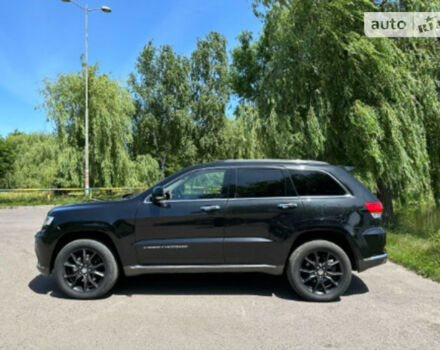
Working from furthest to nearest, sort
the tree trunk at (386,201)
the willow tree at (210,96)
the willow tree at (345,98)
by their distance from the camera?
the willow tree at (210,96)
the tree trunk at (386,201)
the willow tree at (345,98)

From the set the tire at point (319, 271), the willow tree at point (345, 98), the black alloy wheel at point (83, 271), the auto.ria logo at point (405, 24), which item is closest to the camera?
the tire at point (319, 271)

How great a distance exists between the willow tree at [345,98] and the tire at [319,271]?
4954 mm

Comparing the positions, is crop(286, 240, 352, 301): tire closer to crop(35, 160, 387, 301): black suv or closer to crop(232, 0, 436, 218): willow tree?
crop(35, 160, 387, 301): black suv

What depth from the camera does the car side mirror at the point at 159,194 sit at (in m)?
4.16

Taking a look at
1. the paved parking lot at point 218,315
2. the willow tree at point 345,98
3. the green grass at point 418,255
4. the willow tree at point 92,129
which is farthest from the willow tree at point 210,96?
the paved parking lot at point 218,315

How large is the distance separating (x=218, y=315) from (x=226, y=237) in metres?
0.92

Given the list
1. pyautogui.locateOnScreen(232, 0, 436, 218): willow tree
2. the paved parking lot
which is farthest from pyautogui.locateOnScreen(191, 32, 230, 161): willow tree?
the paved parking lot

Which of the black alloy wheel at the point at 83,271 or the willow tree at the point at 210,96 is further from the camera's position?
the willow tree at the point at 210,96

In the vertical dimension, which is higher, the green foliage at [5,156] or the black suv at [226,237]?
the green foliage at [5,156]

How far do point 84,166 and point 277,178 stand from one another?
20.7 metres

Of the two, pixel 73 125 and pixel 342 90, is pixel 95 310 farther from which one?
pixel 73 125

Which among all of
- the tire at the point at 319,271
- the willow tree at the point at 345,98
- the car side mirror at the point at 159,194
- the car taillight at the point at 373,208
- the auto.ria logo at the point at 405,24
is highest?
the auto.ria logo at the point at 405,24

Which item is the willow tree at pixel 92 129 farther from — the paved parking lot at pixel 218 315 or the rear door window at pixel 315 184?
the rear door window at pixel 315 184

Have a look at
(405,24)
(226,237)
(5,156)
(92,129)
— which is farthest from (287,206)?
(5,156)
